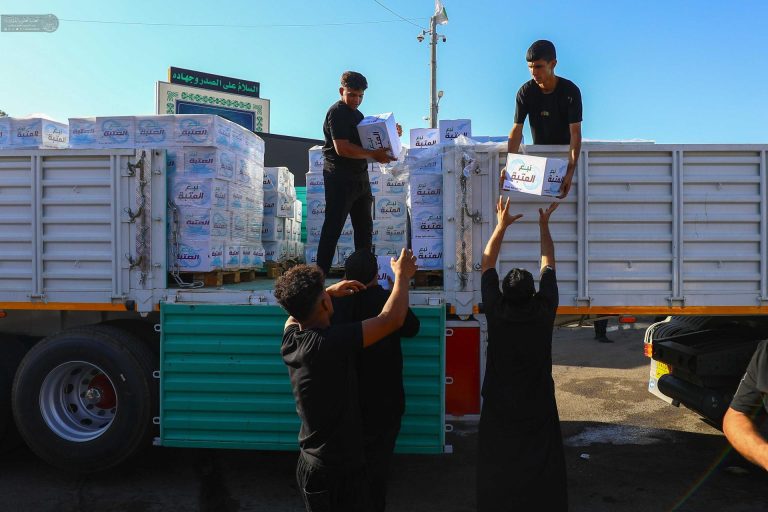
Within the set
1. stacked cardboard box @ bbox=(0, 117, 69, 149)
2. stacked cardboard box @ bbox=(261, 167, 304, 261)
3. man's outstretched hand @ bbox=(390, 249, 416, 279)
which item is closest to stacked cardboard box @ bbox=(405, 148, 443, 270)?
man's outstretched hand @ bbox=(390, 249, 416, 279)

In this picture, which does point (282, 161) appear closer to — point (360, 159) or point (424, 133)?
point (424, 133)

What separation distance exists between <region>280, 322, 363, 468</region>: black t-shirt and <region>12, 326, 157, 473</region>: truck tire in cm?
227

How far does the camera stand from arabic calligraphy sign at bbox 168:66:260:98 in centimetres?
2097

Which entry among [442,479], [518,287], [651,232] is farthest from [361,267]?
[442,479]

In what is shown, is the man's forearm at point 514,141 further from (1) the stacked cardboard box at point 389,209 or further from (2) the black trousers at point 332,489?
(2) the black trousers at point 332,489

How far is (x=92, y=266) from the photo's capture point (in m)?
4.46

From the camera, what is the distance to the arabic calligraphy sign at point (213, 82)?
68.8ft

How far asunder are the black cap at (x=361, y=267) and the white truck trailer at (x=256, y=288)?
80 cm

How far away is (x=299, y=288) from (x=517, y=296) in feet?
3.57

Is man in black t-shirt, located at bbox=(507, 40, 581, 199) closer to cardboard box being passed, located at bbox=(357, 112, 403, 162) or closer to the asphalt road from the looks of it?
cardboard box being passed, located at bbox=(357, 112, 403, 162)

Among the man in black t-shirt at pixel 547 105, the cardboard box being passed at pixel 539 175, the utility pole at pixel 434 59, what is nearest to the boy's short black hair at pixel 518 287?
the cardboard box being passed at pixel 539 175

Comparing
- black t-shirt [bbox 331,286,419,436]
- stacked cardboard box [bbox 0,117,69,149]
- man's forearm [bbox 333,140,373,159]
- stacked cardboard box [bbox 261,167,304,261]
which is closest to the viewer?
black t-shirt [bbox 331,286,419,436]

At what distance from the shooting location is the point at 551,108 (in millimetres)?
4277

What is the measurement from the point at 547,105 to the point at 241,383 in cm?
306
